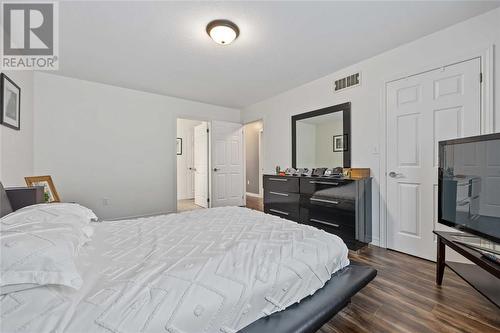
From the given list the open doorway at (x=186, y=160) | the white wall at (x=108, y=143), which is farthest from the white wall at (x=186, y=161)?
the white wall at (x=108, y=143)

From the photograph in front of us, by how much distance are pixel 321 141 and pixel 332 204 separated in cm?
Answer: 118

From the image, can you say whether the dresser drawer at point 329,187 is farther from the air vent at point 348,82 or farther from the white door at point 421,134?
the air vent at point 348,82

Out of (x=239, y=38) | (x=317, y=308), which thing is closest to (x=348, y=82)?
(x=239, y=38)

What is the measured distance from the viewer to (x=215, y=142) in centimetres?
502

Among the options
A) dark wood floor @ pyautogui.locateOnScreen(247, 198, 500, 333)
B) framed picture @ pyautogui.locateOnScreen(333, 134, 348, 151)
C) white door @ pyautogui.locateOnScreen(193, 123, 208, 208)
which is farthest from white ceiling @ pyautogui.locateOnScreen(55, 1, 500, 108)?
dark wood floor @ pyautogui.locateOnScreen(247, 198, 500, 333)

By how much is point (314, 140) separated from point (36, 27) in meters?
3.74

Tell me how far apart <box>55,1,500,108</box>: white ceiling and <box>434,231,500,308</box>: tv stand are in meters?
2.07

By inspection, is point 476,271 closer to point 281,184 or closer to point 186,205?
point 281,184

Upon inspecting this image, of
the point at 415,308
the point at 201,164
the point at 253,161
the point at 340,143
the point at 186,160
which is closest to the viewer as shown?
the point at 415,308

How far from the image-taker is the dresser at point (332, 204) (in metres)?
2.61

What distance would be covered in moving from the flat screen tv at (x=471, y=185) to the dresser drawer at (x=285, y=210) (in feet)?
5.74

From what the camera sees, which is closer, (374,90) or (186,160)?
(374,90)

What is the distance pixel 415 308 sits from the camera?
62.3 inches

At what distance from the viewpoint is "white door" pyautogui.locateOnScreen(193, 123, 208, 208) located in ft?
16.8
